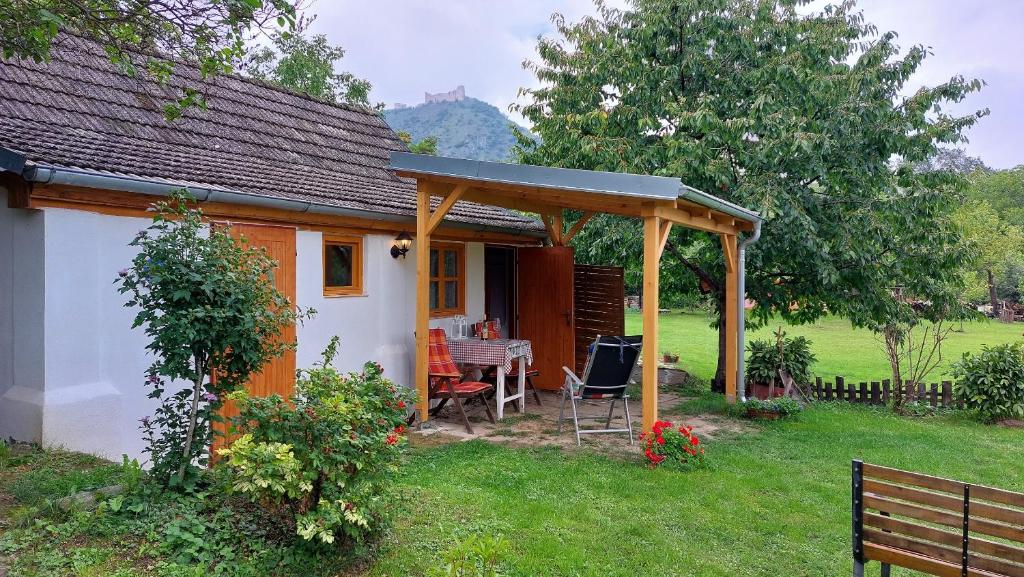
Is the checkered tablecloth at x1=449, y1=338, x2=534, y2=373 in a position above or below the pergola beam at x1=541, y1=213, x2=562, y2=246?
below

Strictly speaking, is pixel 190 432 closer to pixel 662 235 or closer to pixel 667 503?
pixel 667 503

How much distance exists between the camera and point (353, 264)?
7641 millimetres

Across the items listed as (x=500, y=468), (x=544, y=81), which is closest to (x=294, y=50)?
(x=544, y=81)

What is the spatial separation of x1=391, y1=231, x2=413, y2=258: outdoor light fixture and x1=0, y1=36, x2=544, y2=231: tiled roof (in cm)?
30

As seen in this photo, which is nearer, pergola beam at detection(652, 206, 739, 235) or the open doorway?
pergola beam at detection(652, 206, 739, 235)

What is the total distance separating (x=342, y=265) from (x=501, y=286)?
3.57 meters

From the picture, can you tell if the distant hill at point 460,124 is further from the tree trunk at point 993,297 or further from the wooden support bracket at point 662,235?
the wooden support bracket at point 662,235

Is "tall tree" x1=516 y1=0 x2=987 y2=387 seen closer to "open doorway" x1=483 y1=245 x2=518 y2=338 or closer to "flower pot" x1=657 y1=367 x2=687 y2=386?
"flower pot" x1=657 y1=367 x2=687 y2=386

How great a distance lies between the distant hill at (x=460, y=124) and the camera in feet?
210

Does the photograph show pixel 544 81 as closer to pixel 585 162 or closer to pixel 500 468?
pixel 585 162

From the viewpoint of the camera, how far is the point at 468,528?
430 cm

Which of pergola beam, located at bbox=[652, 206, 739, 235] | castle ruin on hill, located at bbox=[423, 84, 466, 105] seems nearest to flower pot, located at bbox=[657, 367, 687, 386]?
pergola beam, located at bbox=[652, 206, 739, 235]

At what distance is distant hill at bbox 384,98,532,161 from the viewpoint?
6406 centimetres

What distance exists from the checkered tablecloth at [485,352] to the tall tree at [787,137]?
8.63 ft
